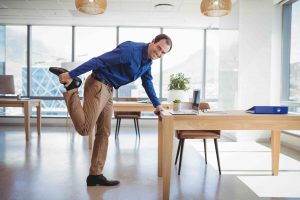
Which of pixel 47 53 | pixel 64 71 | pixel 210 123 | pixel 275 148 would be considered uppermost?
pixel 47 53

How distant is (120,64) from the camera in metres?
2.54

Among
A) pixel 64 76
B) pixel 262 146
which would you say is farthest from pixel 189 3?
pixel 64 76

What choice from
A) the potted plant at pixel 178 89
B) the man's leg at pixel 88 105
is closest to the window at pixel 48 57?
the potted plant at pixel 178 89

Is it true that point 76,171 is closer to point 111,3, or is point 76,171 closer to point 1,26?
point 111,3

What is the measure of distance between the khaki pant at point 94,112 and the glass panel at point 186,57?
5253 millimetres

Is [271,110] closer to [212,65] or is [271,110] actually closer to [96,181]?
[96,181]

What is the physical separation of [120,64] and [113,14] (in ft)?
14.3

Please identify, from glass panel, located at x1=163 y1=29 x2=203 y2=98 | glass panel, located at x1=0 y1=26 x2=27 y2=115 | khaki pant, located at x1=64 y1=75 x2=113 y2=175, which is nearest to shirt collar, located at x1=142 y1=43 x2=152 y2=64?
khaki pant, located at x1=64 y1=75 x2=113 y2=175

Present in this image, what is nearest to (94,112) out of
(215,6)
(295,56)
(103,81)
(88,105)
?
(88,105)

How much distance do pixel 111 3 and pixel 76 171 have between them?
3.65 meters

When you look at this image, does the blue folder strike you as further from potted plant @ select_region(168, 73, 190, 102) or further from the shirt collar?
potted plant @ select_region(168, 73, 190, 102)

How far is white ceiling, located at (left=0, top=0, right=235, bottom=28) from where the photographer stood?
231 inches

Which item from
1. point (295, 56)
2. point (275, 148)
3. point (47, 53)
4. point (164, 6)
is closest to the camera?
point (275, 148)

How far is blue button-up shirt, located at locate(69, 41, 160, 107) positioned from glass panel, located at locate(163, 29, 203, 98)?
5.38m
